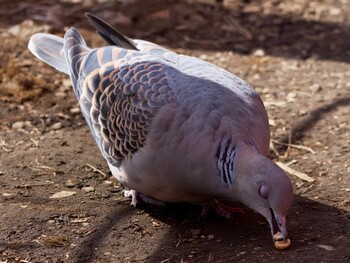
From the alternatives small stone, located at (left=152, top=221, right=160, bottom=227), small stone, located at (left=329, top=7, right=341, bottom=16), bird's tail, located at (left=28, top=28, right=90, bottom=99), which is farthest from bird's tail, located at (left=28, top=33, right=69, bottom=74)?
small stone, located at (left=329, top=7, right=341, bottom=16)

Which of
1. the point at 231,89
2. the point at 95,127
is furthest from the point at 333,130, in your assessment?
the point at 95,127

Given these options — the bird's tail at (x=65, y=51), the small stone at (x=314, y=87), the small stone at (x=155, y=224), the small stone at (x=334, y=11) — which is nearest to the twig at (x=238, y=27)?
the small stone at (x=334, y=11)

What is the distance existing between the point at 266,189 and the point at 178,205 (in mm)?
1143

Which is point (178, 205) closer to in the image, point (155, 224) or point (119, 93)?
point (155, 224)

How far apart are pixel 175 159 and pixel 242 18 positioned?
447 cm

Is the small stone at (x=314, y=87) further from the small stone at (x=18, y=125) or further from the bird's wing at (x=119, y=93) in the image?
the small stone at (x=18, y=125)

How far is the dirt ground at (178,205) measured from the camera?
4.43 metres

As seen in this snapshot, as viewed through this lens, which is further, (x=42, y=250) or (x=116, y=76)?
(x=116, y=76)

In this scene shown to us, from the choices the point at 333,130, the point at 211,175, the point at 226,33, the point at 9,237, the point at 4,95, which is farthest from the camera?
the point at 226,33

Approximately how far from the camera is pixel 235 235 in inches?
177

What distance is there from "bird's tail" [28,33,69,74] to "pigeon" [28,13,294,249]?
1.67 ft

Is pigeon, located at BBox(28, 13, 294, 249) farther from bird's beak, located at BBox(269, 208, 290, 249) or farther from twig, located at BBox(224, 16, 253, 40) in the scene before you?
twig, located at BBox(224, 16, 253, 40)

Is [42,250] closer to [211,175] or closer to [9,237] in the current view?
[9,237]

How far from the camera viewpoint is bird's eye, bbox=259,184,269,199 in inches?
155
